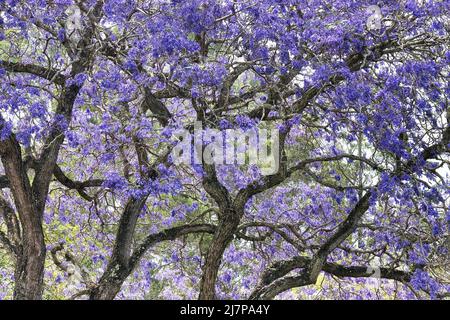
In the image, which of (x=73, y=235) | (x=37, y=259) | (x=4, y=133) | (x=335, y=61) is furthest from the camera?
(x=73, y=235)

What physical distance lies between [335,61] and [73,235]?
211 inches

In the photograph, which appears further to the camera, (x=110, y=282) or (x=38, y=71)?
(x=110, y=282)

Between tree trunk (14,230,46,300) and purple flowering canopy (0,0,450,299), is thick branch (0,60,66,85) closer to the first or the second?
purple flowering canopy (0,0,450,299)

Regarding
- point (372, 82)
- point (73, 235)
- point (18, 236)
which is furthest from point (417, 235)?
point (73, 235)

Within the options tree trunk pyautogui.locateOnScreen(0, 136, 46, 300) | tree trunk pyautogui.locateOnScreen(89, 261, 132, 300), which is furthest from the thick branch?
tree trunk pyautogui.locateOnScreen(89, 261, 132, 300)

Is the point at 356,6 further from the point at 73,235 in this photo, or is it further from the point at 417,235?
the point at 73,235

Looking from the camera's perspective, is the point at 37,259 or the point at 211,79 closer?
the point at 211,79

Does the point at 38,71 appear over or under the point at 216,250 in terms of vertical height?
over

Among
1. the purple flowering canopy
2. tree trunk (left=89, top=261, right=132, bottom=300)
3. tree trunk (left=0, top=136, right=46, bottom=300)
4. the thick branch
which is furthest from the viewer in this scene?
tree trunk (left=89, top=261, right=132, bottom=300)

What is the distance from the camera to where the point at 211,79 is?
7.12 meters

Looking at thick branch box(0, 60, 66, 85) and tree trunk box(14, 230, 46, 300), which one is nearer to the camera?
thick branch box(0, 60, 66, 85)

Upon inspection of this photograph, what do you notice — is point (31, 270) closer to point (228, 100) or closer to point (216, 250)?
point (216, 250)

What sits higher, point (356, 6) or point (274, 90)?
point (356, 6)

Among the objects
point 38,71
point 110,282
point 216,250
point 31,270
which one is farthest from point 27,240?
point 216,250
